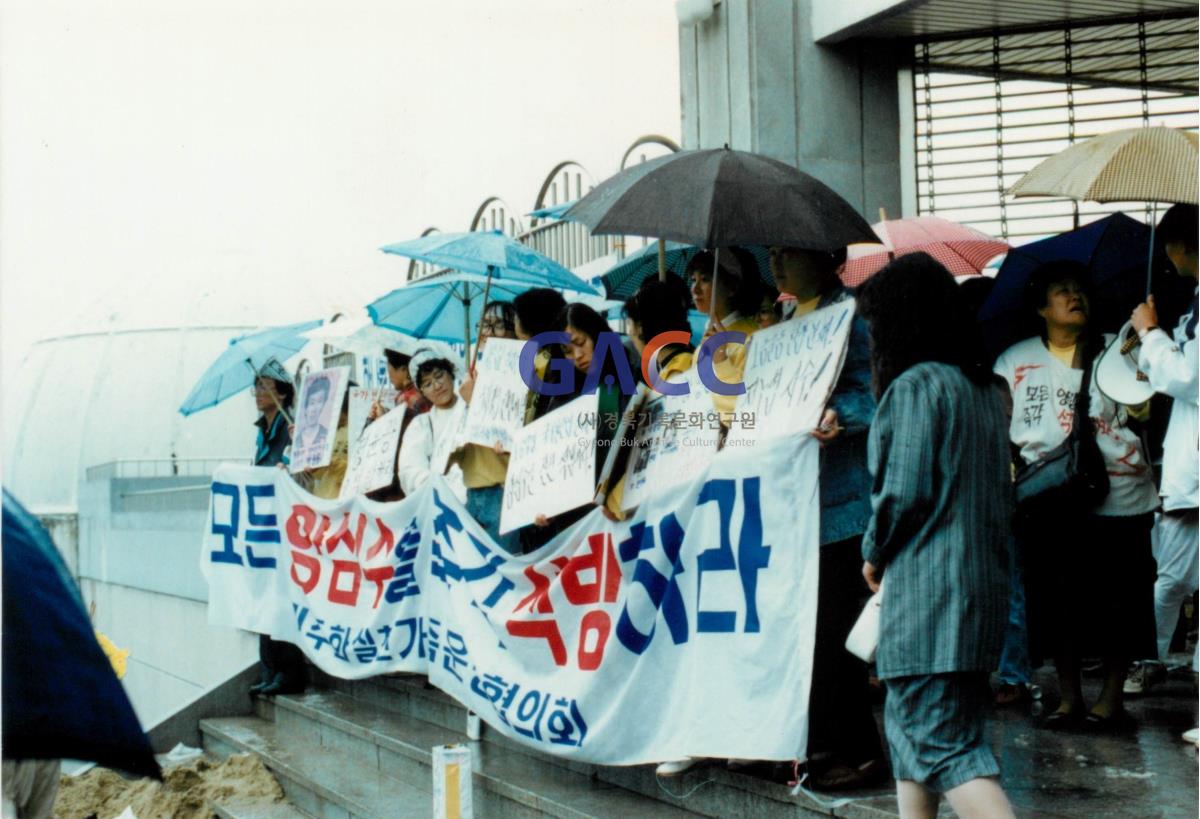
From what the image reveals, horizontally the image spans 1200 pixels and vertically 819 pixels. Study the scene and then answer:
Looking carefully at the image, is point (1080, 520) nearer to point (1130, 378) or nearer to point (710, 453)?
point (1130, 378)

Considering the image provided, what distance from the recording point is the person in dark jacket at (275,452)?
877 centimetres

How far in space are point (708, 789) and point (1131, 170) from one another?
2623 mm

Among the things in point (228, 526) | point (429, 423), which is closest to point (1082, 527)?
point (429, 423)

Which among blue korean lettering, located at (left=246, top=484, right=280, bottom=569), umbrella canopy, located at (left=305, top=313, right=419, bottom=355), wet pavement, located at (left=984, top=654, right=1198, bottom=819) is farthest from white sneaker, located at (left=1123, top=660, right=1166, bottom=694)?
blue korean lettering, located at (left=246, top=484, right=280, bottom=569)

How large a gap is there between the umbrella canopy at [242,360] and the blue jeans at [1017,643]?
19.6 ft

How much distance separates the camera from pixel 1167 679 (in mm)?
6406

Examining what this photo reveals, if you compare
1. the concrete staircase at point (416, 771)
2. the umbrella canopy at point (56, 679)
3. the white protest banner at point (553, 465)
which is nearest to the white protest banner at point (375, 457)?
the concrete staircase at point (416, 771)

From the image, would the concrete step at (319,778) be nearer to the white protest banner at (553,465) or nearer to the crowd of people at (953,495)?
the crowd of people at (953,495)

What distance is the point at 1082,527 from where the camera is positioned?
5.09 meters

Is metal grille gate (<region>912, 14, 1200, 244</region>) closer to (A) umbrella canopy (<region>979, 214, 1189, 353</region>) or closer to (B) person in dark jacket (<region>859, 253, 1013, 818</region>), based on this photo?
(A) umbrella canopy (<region>979, 214, 1189, 353</region>)

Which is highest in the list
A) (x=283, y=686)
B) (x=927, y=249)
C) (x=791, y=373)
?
(x=927, y=249)

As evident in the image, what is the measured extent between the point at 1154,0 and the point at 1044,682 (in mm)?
4132

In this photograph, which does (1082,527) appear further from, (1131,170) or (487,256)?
(487,256)

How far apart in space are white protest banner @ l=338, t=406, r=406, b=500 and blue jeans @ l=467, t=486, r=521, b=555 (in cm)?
99
